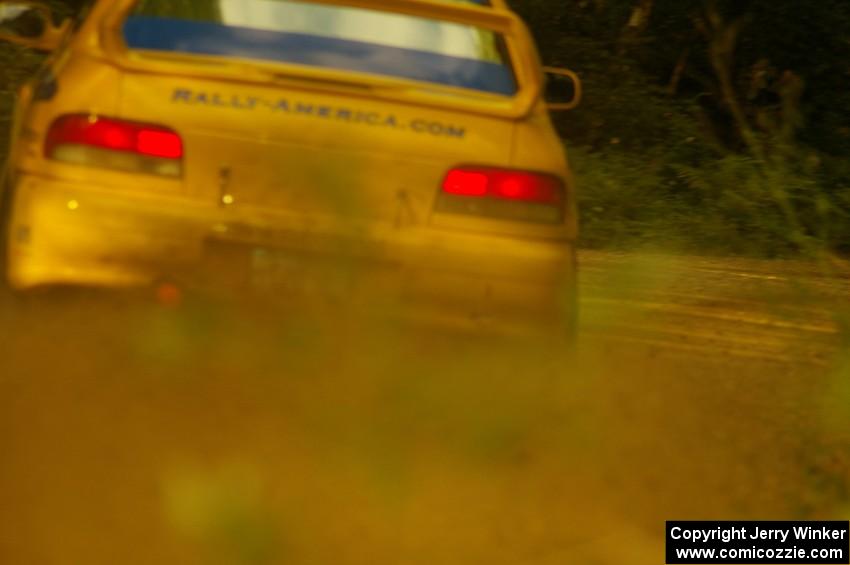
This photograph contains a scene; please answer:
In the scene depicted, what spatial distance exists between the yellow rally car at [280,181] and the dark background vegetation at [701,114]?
682 centimetres

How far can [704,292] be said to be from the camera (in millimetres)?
9695

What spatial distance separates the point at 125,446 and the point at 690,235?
8.62 metres

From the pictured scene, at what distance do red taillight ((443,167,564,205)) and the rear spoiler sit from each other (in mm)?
202

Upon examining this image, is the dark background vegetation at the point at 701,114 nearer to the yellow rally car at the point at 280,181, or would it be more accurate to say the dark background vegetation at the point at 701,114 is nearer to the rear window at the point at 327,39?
the rear window at the point at 327,39

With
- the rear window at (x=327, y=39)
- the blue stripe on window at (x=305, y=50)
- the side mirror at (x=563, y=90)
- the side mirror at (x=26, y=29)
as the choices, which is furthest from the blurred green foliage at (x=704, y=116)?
the blue stripe on window at (x=305, y=50)

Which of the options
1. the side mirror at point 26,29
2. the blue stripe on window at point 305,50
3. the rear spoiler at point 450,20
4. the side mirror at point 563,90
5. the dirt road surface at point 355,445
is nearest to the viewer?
the dirt road surface at point 355,445

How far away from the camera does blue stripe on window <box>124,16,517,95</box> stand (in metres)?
5.29

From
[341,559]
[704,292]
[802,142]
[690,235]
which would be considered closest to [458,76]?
[341,559]

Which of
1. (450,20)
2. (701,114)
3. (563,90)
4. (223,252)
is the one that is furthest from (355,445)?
(701,114)

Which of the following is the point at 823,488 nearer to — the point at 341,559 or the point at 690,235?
the point at 341,559

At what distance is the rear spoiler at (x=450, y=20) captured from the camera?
514 centimetres

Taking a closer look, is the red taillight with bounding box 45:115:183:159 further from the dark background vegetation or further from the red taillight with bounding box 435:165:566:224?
the dark background vegetation

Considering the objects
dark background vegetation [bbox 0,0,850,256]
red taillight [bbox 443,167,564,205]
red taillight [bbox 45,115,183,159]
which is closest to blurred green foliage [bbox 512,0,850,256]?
dark background vegetation [bbox 0,0,850,256]

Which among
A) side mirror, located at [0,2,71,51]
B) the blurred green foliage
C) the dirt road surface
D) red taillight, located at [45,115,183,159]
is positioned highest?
red taillight, located at [45,115,183,159]
